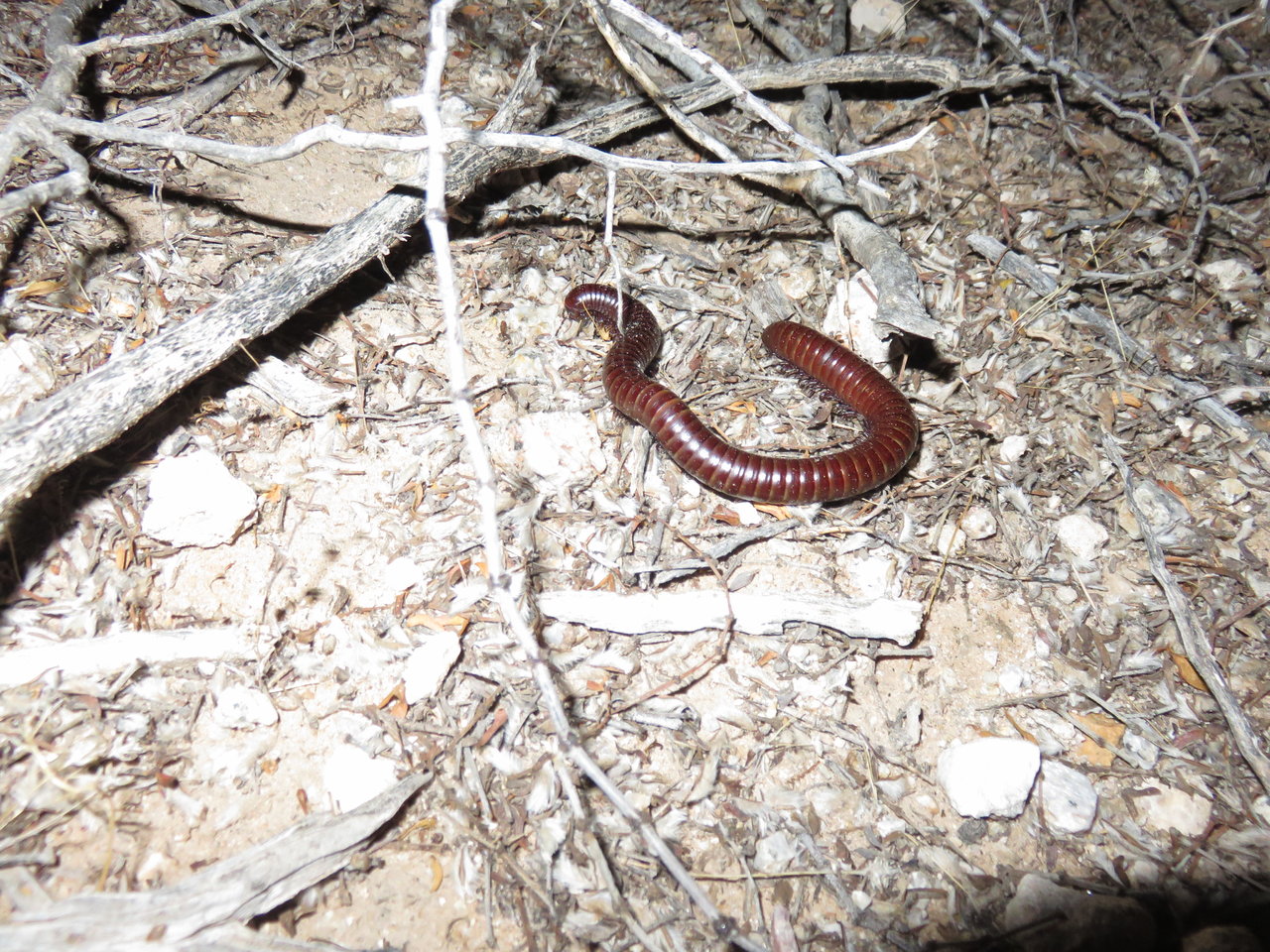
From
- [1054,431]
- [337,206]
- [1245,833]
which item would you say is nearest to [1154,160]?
[1054,431]

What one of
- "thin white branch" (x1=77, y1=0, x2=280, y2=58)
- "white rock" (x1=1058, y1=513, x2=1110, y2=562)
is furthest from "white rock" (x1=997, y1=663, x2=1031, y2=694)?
Answer: "thin white branch" (x1=77, y1=0, x2=280, y2=58)

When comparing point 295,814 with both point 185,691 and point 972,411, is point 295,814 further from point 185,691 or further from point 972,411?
point 972,411

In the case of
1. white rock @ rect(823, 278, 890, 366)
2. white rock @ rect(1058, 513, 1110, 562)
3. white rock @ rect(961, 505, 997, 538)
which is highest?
white rock @ rect(823, 278, 890, 366)

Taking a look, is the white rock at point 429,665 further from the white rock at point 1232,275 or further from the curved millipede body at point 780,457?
the white rock at point 1232,275

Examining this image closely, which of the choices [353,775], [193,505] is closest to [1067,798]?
[353,775]

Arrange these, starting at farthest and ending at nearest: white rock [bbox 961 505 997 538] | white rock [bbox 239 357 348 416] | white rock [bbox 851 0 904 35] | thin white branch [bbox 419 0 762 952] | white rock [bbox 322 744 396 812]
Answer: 1. white rock [bbox 851 0 904 35]
2. white rock [bbox 961 505 997 538]
3. white rock [bbox 239 357 348 416]
4. white rock [bbox 322 744 396 812]
5. thin white branch [bbox 419 0 762 952]

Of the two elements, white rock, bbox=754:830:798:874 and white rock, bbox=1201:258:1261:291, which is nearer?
white rock, bbox=754:830:798:874

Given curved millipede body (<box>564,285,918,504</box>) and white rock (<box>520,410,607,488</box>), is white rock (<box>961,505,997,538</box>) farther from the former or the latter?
white rock (<box>520,410,607,488</box>)

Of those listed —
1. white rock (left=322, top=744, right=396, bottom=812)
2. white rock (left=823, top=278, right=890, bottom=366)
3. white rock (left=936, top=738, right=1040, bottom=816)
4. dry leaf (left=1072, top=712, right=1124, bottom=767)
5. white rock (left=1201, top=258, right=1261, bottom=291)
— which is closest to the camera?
white rock (left=322, top=744, right=396, bottom=812)
